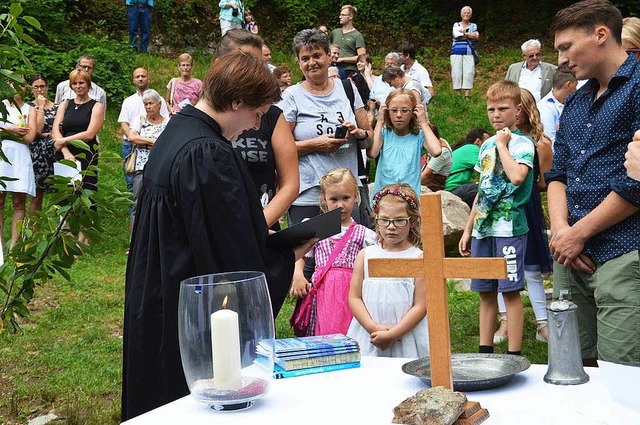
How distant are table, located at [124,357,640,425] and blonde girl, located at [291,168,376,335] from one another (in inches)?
94.5

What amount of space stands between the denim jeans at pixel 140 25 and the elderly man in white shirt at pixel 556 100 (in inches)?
550

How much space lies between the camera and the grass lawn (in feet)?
18.1

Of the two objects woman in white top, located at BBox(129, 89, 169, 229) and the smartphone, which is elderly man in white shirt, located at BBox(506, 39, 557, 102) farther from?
the smartphone

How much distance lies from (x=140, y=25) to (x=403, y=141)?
14.6 m

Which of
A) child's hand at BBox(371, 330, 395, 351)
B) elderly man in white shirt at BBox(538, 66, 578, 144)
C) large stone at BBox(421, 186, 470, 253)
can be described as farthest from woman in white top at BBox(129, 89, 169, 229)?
child's hand at BBox(371, 330, 395, 351)

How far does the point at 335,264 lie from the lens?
5.12m

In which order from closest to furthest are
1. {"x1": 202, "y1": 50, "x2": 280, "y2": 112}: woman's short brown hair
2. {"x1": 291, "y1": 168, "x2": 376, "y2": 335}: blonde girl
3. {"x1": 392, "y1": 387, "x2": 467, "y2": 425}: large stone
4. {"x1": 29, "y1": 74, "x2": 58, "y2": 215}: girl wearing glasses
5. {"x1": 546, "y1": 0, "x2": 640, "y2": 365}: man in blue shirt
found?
{"x1": 392, "y1": 387, "x2": 467, "y2": 425}: large stone
{"x1": 202, "y1": 50, "x2": 280, "y2": 112}: woman's short brown hair
{"x1": 546, "y1": 0, "x2": 640, "y2": 365}: man in blue shirt
{"x1": 291, "y1": 168, "x2": 376, "y2": 335}: blonde girl
{"x1": 29, "y1": 74, "x2": 58, "y2": 215}: girl wearing glasses

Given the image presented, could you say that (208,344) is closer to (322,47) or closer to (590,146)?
(590,146)

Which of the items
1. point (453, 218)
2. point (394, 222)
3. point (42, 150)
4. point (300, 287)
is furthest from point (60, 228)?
point (42, 150)

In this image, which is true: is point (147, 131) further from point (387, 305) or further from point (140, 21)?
point (140, 21)

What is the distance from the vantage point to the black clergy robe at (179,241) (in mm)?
3070

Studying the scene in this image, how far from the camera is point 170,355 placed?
3.12 metres

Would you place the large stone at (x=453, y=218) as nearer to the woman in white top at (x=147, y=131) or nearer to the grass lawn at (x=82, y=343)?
the grass lawn at (x=82, y=343)

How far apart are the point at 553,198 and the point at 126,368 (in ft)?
6.66
